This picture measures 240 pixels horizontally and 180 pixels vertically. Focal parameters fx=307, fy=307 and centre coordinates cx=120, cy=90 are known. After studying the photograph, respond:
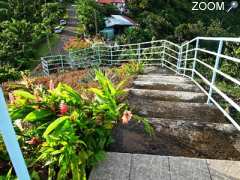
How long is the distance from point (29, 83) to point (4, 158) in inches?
38.6

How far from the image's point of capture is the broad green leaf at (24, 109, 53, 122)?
96.3 inches

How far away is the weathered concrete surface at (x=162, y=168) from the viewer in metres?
2.36

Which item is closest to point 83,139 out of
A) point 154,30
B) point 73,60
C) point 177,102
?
point 177,102

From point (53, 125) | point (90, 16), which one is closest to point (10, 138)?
point (53, 125)

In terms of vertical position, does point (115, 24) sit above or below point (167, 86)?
below

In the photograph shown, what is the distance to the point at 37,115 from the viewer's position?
2482 millimetres

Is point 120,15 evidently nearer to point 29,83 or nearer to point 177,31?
point 177,31

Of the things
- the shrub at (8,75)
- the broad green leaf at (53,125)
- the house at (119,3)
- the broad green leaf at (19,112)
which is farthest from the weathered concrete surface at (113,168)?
the house at (119,3)

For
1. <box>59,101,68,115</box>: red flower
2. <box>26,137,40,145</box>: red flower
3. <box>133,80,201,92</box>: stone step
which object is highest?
<box>59,101,68,115</box>: red flower

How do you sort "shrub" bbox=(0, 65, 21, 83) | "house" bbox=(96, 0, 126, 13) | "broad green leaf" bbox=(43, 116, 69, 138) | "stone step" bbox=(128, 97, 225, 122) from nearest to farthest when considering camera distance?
"broad green leaf" bbox=(43, 116, 69, 138) < "stone step" bbox=(128, 97, 225, 122) < "shrub" bbox=(0, 65, 21, 83) < "house" bbox=(96, 0, 126, 13)

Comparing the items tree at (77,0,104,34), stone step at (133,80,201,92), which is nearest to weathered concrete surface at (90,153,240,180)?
stone step at (133,80,201,92)

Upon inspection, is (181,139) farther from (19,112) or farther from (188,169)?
(19,112)

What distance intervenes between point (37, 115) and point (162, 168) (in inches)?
42.9

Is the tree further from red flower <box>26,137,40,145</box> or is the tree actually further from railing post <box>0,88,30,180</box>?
railing post <box>0,88,30,180</box>
